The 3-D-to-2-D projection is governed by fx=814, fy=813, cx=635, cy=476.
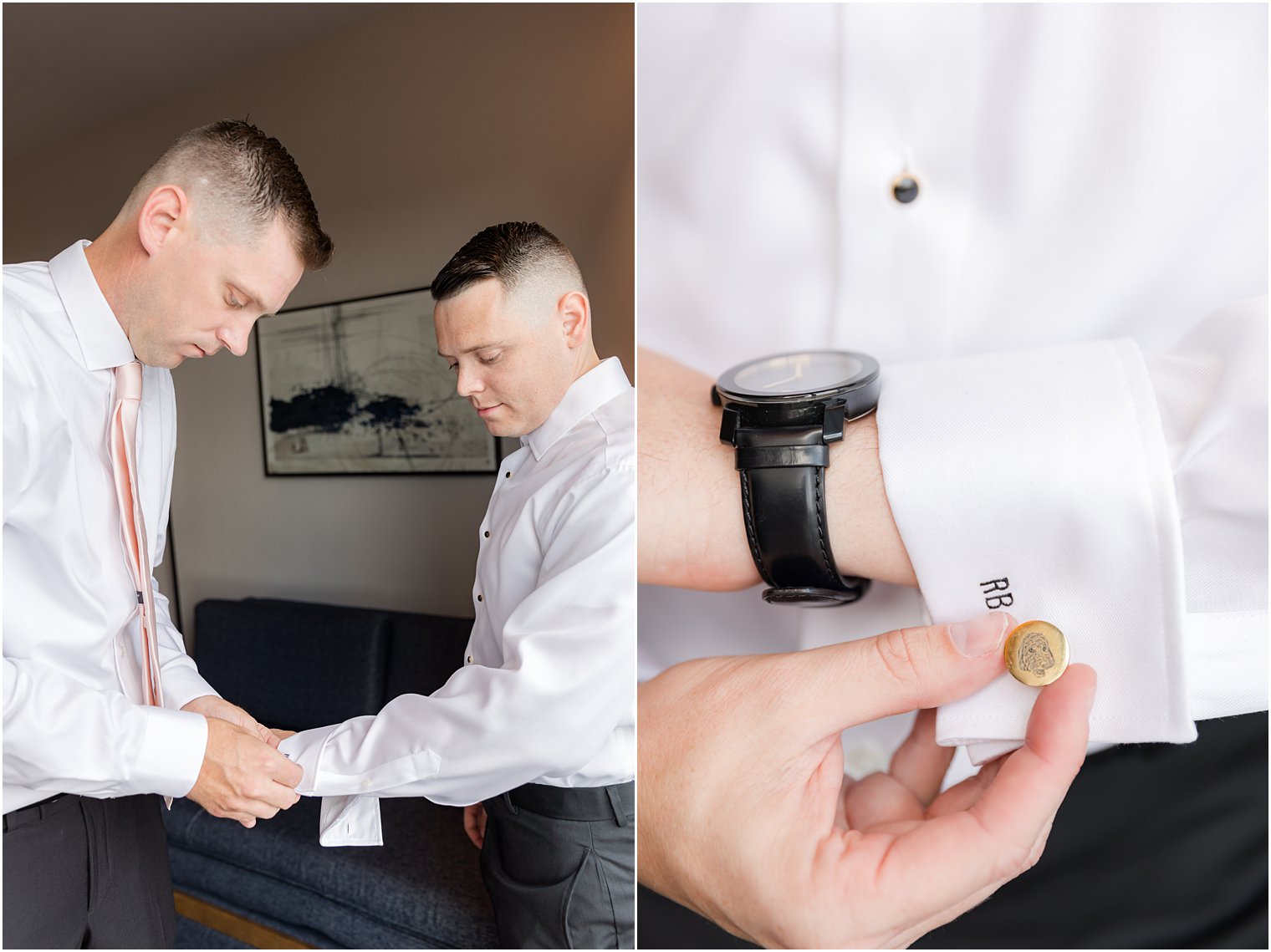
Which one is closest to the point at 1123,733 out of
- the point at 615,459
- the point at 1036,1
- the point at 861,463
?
the point at 861,463

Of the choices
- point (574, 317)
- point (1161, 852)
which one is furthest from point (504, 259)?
point (1161, 852)

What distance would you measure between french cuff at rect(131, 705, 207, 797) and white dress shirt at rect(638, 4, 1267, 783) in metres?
0.40

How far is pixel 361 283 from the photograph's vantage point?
541 millimetres

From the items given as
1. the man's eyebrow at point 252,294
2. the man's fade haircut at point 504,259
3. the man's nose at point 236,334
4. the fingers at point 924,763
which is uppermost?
the man's fade haircut at point 504,259

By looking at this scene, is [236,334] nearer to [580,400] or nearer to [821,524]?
[580,400]

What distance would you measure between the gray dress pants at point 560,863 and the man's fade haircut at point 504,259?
345 mm

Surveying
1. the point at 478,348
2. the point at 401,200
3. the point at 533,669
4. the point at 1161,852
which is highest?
the point at 401,200

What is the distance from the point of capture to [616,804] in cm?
57

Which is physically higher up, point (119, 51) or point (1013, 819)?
point (119, 51)

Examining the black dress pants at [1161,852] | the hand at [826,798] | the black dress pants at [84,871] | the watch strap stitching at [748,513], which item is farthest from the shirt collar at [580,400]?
the black dress pants at [1161,852]

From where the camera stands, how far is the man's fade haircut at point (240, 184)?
0.51 meters

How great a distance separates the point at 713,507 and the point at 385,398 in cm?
24

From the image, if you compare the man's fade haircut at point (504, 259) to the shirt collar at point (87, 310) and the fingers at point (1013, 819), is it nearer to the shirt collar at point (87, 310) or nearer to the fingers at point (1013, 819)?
the shirt collar at point (87, 310)

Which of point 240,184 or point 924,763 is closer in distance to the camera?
point 240,184
